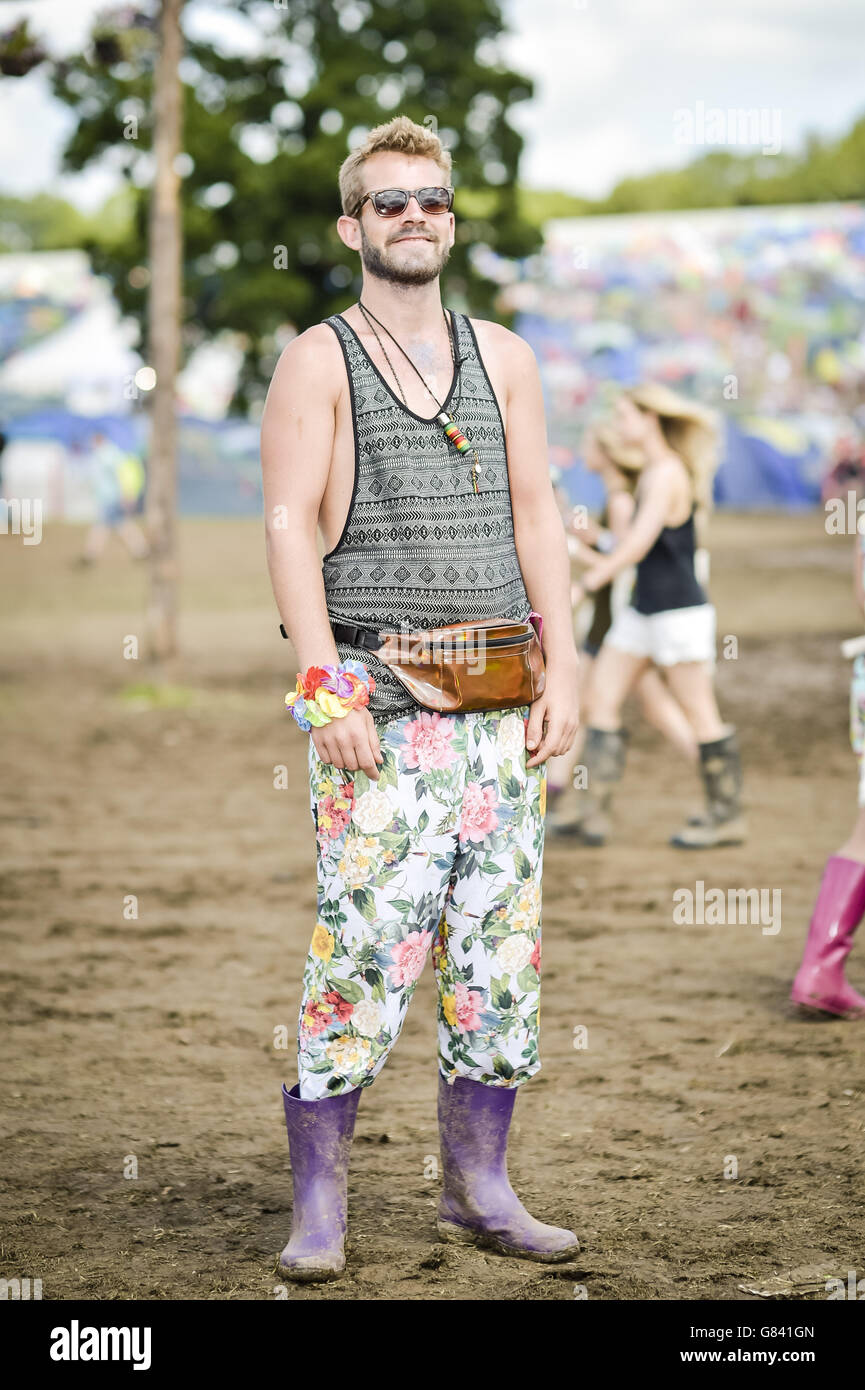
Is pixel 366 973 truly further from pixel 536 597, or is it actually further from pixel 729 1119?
pixel 729 1119

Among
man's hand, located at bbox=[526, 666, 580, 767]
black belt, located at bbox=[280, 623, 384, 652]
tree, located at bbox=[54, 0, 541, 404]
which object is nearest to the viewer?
black belt, located at bbox=[280, 623, 384, 652]

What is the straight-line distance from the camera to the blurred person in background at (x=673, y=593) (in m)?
7.09

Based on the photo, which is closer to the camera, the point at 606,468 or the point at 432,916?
the point at 432,916

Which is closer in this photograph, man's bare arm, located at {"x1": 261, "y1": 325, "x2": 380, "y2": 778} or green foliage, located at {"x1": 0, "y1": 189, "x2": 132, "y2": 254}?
man's bare arm, located at {"x1": 261, "y1": 325, "x2": 380, "y2": 778}

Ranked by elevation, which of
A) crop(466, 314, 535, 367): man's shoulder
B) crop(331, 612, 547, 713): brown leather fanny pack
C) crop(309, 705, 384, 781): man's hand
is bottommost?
crop(309, 705, 384, 781): man's hand

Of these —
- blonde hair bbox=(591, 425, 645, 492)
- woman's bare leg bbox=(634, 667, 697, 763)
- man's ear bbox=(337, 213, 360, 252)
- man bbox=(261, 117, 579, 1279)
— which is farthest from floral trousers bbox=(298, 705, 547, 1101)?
blonde hair bbox=(591, 425, 645, 492)

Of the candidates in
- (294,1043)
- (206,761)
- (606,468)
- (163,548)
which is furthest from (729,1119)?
(163,548)

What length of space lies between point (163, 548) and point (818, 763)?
18.5 feet

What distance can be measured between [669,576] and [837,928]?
9.03 feet

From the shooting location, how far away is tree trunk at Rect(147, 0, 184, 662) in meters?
12.1

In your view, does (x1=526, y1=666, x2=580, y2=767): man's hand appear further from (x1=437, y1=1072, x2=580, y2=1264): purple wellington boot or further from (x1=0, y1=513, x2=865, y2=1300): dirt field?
(x1=0, y1=513, x2=865, y2=1300): dirt field

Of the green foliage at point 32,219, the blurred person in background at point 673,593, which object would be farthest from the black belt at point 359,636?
the green foliage at point 32,219

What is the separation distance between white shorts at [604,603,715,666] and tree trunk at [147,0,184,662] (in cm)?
581

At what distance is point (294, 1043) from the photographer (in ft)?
15.5
